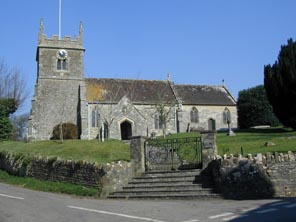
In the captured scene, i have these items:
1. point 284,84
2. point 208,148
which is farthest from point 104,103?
point 208,148

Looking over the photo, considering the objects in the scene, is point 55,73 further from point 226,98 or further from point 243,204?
point 243,204

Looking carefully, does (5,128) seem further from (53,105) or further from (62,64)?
(62,64)

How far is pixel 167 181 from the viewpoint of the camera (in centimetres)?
1811

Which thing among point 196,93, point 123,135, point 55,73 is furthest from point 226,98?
point 55,73

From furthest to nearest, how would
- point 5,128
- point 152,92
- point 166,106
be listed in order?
point 152,92 < point 166,106 < point 5,128

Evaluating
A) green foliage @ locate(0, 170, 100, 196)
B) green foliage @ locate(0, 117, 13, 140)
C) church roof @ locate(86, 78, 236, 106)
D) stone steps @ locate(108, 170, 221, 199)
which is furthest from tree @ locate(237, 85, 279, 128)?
stone steps @ locate(108, 170, 221, 199)

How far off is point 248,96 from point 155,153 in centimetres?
3527

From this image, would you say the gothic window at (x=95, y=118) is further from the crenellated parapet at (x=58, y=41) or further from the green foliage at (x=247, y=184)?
the green foliage at (x=247, y=184)

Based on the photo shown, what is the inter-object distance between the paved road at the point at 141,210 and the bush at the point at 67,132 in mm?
30011

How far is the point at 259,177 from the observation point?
1591cm

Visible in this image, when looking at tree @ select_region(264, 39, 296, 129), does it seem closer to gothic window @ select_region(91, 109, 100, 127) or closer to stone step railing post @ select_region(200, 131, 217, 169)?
gothic window @ select_region(91, 109, 100, 127)

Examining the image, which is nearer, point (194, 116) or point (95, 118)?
point (95, 118)

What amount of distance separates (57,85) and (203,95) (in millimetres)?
18807

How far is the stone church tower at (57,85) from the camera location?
48.7 metres
